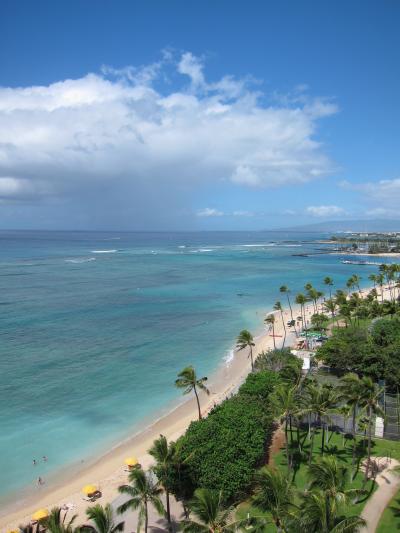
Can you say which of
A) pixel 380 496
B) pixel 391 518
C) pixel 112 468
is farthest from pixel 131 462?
pixel 391 518

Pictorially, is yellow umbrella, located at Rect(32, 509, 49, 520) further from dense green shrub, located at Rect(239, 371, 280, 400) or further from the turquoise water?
dense green shrub, located at Rect(239, 371, 280, 400)

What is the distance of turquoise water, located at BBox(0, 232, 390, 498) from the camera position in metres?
37.6

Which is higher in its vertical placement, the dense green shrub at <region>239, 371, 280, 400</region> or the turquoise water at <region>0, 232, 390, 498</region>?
the dense green shrub at <region>239, 371, 280, 400</region>

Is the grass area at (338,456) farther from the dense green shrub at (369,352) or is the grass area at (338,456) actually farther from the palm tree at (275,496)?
the dense green shrub at (369,352)

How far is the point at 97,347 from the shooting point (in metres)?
60.6

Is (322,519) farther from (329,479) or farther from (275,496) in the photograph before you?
(329,479)

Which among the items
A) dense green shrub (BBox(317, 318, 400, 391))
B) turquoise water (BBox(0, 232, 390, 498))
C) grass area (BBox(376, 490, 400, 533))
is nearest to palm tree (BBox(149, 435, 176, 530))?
grass area (BBox(376, 490, 400, 533))

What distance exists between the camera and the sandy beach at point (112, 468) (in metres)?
27.8

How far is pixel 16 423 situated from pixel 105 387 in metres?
10.7

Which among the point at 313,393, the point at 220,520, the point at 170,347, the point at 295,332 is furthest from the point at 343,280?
the point at 220,520

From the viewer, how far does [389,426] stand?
111 feet

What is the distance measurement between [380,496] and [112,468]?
67.8ft

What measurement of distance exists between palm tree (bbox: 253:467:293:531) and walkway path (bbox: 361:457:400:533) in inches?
261

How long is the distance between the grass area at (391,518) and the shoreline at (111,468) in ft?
58.7
